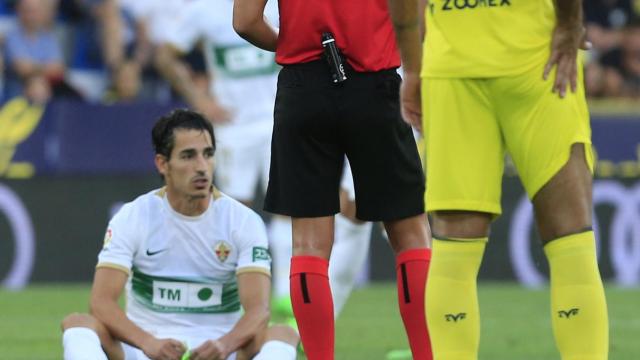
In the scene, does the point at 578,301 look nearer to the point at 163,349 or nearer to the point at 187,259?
the point at 163,349

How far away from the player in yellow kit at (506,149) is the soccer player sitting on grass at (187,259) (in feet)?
4.88

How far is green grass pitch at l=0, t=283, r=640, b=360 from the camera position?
8172 millimetres

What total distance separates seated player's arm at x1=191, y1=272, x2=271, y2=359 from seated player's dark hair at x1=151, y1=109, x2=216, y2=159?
0.64 m

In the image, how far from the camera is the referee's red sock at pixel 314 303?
5.67 metres

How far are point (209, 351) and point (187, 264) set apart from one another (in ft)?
1.78

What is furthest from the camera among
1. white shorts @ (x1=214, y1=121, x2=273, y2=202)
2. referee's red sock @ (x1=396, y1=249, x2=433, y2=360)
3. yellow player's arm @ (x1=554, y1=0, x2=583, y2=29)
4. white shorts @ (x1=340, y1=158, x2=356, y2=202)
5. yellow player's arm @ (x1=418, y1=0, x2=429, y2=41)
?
white shorts @ (x1=214, y1=121, x2=273, y2=202)

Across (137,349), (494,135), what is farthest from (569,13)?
(137,349)

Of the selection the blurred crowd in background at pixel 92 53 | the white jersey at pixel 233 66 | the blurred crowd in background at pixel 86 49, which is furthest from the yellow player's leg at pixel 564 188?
the blurred crowd in background at pixel 86 49

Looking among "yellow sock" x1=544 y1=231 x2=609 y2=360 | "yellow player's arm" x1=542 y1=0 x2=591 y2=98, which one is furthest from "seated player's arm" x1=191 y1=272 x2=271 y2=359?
"yellow player's arm" x1=542 y1=0 x2=591 y2=98

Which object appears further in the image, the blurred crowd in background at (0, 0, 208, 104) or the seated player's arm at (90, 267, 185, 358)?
the blurred crowd in background at (0, 0, 208, 104)

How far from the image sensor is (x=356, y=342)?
8.68 metres

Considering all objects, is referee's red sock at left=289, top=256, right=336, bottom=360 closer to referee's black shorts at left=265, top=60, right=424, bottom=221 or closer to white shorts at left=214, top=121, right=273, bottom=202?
referee's black shorts at left=265, top=60, right=424, bottom=221

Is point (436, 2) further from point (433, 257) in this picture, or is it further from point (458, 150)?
point (433, 257)

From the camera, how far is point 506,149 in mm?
5035
